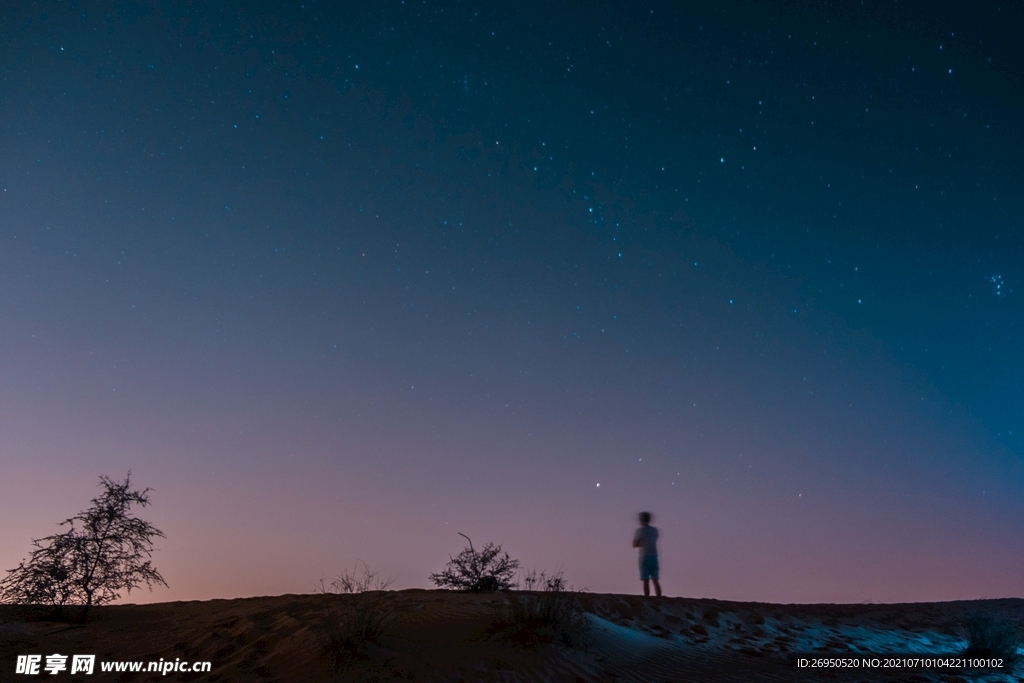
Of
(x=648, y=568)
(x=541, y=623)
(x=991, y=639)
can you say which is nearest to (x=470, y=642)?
(x=541, y=623)

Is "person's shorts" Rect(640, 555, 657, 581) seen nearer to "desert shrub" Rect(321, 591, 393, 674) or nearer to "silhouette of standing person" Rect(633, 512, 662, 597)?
"silhouette of standing person" Rect(633, 512, 662, 597)

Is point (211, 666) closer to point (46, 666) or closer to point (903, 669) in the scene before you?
point (46, 666)

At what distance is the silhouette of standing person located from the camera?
14727mm

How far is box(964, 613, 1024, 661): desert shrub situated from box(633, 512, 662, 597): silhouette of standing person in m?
5.88

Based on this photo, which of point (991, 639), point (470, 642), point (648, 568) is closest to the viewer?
point (470, 642)

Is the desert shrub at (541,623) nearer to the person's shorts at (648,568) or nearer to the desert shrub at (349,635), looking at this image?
the desert shrub at (349,635)

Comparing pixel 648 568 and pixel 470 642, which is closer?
pixel 470 642

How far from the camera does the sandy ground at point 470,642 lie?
7.94 m

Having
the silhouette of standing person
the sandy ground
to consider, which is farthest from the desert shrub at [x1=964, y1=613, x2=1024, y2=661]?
the silhouette of standing person

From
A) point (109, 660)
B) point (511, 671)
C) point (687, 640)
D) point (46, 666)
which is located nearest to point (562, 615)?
point (511, 671)

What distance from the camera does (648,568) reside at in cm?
1479

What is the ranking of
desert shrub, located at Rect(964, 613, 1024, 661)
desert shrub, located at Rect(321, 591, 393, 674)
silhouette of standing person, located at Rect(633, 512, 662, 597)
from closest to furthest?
desert shrub, located at Rect(321, 591, 393, 674), desert shrub, located at Rect(964, 613, 1024, 661), silhouette of standing person, located at Rect(633, 512, 662, 597)

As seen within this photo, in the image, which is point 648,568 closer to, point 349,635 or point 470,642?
point 470,642

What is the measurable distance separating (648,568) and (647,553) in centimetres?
34
